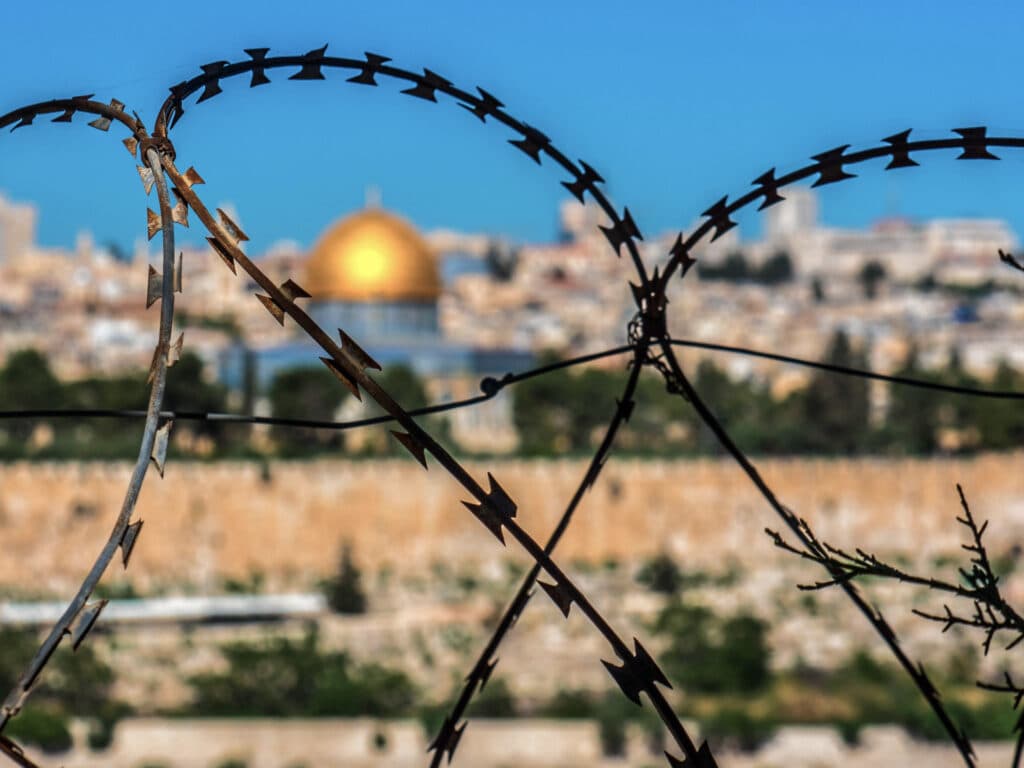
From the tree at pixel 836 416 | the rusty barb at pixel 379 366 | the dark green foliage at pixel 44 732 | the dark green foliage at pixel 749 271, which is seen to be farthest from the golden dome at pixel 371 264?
the dark green foliage at pixel 749 271

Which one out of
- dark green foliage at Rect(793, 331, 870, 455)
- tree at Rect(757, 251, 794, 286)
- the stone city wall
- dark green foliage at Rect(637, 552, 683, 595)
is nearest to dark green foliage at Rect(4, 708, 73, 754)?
dark green foliage at Rect(637, 552, 683, 595)

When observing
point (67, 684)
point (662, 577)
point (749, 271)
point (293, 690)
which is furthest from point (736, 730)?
point (749, 271)

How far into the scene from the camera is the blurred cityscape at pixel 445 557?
18000 mm

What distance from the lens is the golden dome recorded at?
120 feet

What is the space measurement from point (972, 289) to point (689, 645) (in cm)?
6952

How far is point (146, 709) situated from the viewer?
1919 cm

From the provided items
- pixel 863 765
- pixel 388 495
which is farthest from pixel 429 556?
pixel 863 765

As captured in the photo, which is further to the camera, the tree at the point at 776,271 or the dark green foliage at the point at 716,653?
the tree at the point at 776,271

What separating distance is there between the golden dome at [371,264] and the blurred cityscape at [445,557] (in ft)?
0.16

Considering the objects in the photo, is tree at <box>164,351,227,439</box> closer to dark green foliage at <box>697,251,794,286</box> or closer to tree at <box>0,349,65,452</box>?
tree at <box>0,349,65,452</box>

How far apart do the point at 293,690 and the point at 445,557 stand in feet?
31.5

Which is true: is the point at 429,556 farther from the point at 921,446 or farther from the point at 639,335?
the point at 639,335

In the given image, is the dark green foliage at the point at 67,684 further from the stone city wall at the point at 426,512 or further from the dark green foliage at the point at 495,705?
the stone city wall at the point at 426,512

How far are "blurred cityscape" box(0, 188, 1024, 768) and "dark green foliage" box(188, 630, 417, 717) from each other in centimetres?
3
